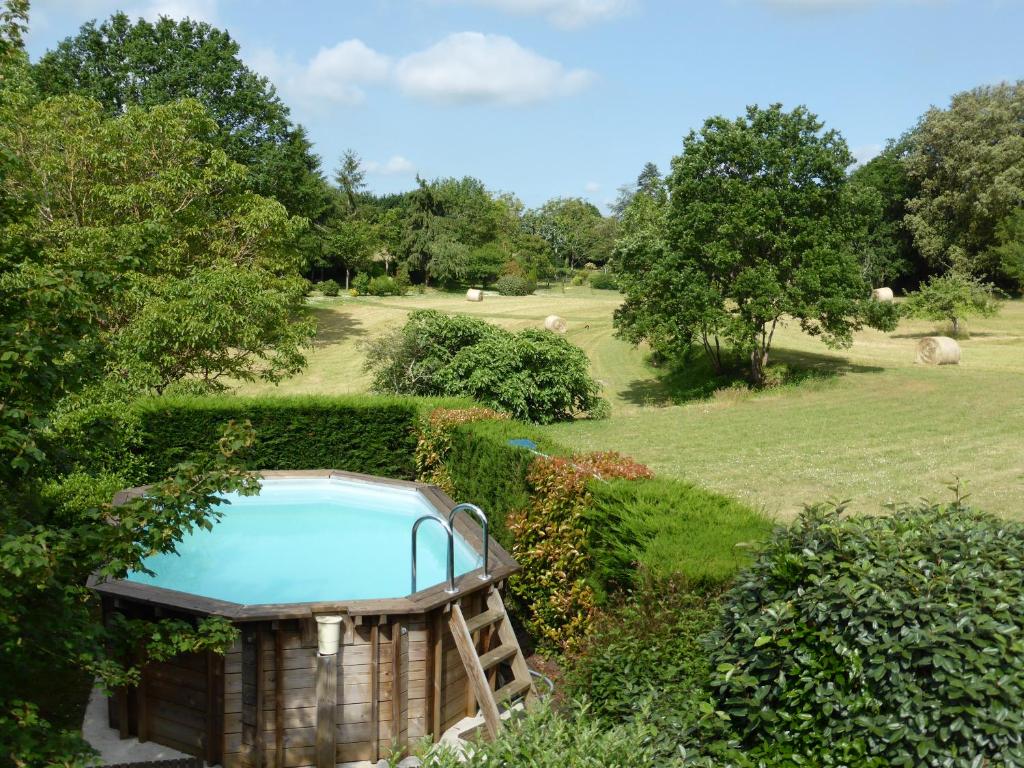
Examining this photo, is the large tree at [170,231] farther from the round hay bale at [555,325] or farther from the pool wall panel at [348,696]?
the round hay bale at [555,325]

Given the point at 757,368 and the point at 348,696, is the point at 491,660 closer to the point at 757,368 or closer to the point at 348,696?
the point at 348,696

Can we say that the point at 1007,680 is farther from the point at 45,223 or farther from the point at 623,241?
the point at 623,241

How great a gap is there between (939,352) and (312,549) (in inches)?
1034

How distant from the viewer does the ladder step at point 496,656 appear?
846 centimetres

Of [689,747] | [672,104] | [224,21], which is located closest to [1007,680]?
[689,747]

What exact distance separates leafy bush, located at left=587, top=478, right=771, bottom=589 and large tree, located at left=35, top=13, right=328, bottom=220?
3480 centimetres

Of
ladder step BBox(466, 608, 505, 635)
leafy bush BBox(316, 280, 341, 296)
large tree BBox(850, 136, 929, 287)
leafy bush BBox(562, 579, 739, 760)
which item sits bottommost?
ladder step BBox(466, 608, 505, 635)

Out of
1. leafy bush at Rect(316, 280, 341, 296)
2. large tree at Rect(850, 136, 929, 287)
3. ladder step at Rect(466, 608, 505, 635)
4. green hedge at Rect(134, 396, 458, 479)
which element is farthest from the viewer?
leafy bush at Rect(316, 280, 341, 296)

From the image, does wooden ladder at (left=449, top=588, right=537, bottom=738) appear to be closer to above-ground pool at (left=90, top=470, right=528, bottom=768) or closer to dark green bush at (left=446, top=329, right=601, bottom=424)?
above-ground pool at (left=90, top=470, right=528, bottom=768)

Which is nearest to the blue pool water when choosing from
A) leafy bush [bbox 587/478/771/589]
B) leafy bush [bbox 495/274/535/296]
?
leafy bush [bbox 587/478/771/589]

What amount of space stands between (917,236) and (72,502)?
57830 mm

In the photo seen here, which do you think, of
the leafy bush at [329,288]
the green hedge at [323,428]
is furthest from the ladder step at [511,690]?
the leafy bush at [329,288]

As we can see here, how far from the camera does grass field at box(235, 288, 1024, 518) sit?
1623 centimetres

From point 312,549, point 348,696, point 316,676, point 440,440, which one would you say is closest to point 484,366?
point 440,440
